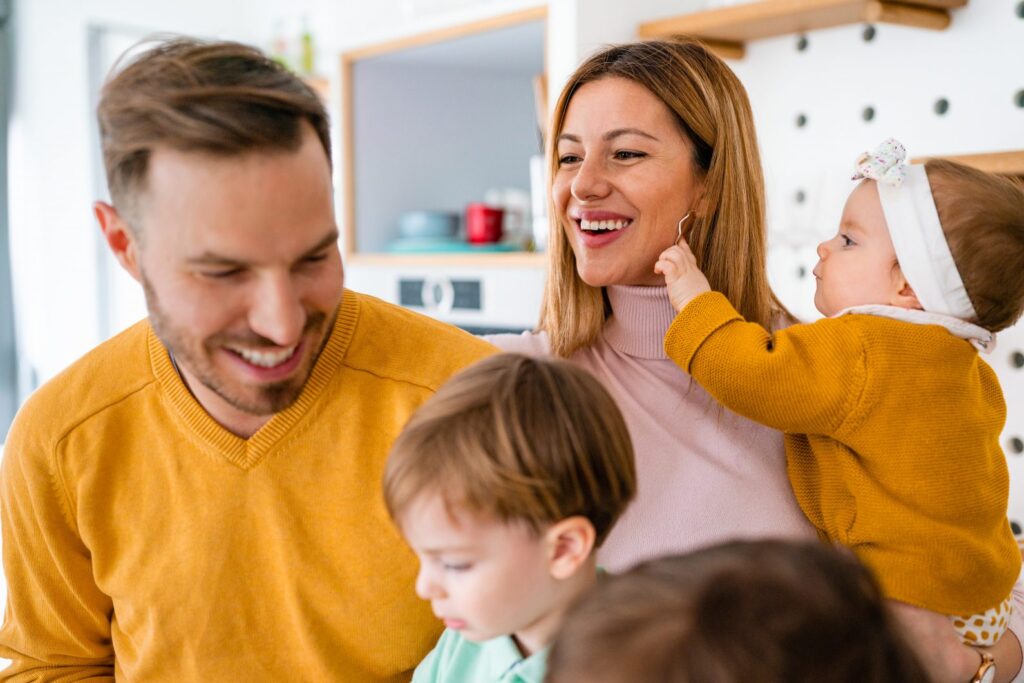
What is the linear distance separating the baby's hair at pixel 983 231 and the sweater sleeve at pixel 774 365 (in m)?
0.17

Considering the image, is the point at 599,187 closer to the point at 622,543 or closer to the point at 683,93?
the point at 683,93

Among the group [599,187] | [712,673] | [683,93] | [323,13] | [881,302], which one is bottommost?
[712,673]

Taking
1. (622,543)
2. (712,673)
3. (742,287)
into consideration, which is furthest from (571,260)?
(712,673)

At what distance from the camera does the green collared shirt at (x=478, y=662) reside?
3.22 feet

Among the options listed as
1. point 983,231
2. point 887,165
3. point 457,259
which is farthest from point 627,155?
point 457,259

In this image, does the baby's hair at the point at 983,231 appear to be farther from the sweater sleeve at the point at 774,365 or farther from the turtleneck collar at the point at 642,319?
the turtleneck collar at the point at 642,319

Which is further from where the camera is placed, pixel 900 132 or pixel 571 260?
pixel 900 132

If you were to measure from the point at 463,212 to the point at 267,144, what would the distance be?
2192 millimetres

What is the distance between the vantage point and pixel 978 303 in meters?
1.28

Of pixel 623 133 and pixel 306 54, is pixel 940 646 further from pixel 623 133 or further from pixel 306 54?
pixel 306 54

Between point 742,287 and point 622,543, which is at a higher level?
point 742,287

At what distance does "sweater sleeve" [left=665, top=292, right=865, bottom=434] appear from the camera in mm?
1245

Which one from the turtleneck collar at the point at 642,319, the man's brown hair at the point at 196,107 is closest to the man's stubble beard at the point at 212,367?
the man's brown hair at the point at 196,107

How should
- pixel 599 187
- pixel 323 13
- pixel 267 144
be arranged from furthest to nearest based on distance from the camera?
pixel 323 13 < pixel 599 187 < pixel 267 144
